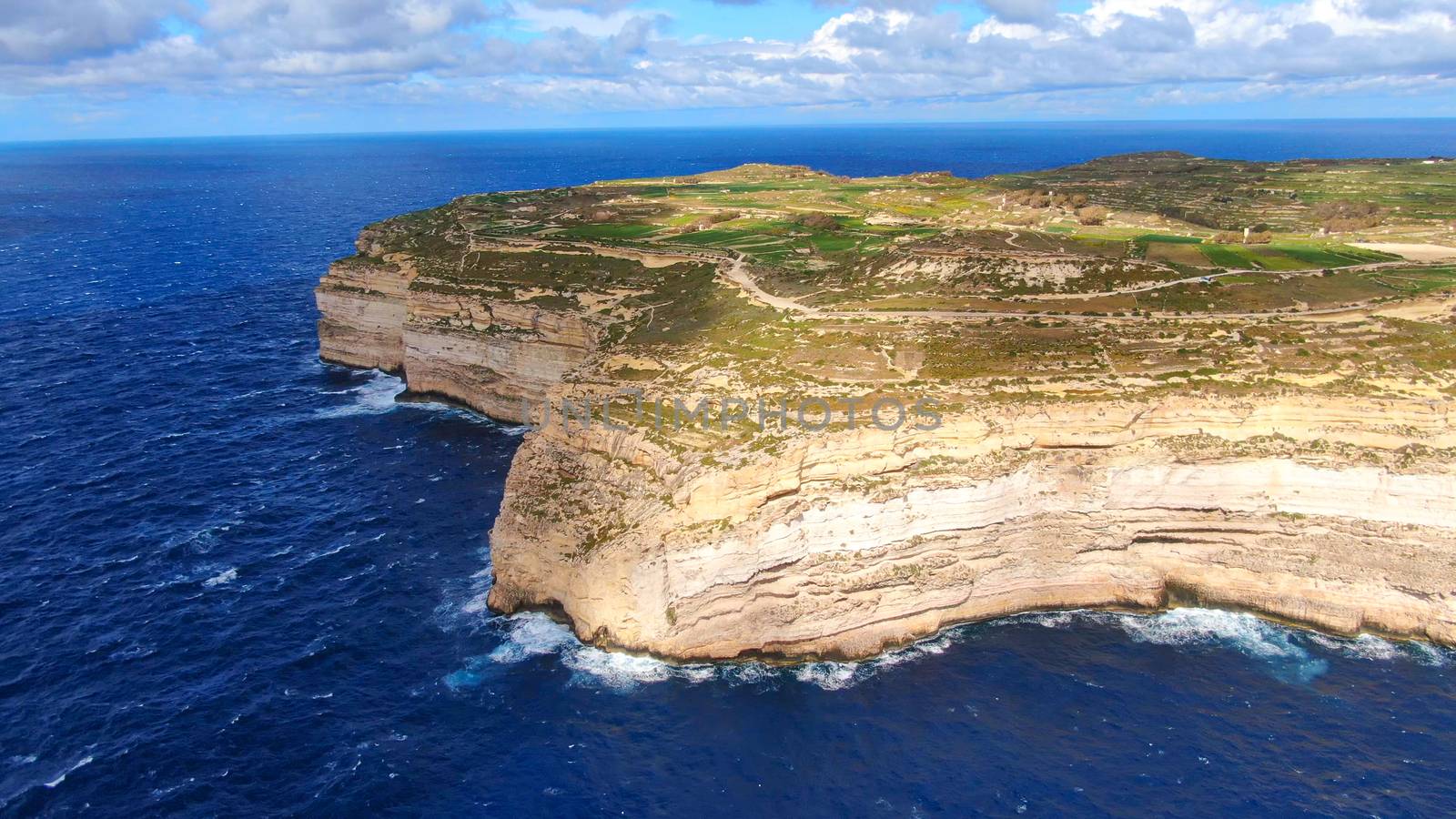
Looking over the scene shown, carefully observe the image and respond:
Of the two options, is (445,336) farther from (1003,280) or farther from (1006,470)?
(1006,470)

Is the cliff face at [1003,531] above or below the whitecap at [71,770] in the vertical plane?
above

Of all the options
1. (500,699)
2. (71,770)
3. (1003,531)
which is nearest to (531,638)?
(500,699)

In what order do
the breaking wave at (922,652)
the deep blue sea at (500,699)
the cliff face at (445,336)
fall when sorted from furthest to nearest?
the cliff face at (445,336)
the breaking wave at (922,652)
the deep blue sea at (500,699)

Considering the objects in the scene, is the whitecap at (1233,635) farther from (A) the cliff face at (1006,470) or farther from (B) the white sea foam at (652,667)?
(B) the white sea foam at (652,667)

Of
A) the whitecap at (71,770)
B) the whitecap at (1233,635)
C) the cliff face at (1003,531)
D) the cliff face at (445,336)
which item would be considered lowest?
the whitecap at (1233,635)

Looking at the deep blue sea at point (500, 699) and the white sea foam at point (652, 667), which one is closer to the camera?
the deep blue sea at point (500, 699)

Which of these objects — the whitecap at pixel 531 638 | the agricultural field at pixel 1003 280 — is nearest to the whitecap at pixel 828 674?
the whitecap at pixel 531 638
